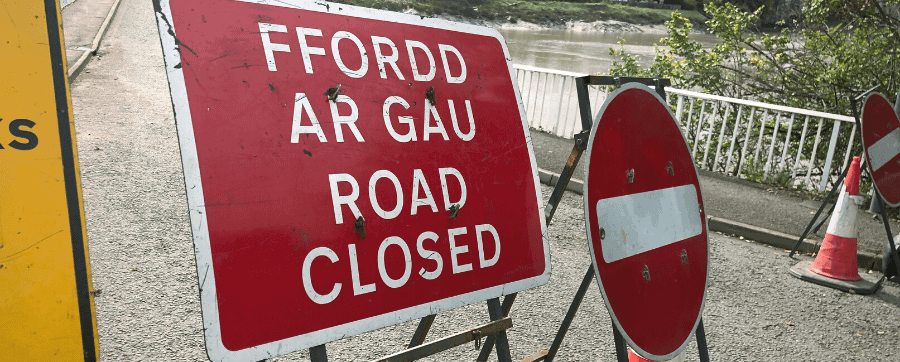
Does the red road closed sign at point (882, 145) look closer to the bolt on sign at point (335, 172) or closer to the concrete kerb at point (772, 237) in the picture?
the concrete kerb at point (772, 237)

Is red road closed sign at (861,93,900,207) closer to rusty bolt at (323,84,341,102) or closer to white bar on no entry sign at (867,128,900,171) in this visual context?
white bar on no entry sign at (867,128,900,171)

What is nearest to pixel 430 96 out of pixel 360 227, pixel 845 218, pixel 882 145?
pixel 360 227

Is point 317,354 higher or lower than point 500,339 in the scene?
higher

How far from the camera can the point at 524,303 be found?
3.83 metres

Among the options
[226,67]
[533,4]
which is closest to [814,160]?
A: [226,67]

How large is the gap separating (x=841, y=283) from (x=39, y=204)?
4830mm

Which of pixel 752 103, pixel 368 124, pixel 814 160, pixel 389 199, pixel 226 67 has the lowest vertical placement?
pixel 814 160

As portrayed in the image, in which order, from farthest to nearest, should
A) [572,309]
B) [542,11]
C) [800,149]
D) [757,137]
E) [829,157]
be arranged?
[542,11], [757,137], [800,149], [829,157], [572,309]

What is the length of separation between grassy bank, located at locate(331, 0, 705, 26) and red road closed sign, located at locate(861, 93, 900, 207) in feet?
144

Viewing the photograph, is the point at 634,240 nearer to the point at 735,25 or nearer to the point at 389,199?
the point at 389,199

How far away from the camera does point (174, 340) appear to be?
3.08 metres

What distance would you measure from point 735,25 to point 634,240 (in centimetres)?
825

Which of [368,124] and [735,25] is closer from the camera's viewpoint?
[368,124]

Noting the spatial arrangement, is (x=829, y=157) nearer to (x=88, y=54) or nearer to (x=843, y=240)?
(x=843, y=240)
